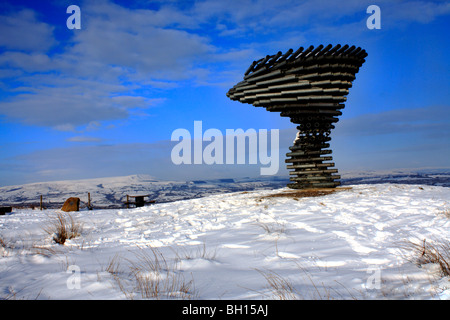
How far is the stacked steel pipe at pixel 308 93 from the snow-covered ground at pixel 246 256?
455cm

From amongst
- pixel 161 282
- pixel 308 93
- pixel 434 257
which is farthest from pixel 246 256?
pixel 308 93

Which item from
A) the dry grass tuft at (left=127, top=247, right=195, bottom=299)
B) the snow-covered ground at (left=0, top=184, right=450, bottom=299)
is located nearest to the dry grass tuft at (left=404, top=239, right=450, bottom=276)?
the snow-covered ground at (left=0, top=184, right=450, bottom=299)

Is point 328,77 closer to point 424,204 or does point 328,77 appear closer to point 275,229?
point 424,204

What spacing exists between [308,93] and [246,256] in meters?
9.02

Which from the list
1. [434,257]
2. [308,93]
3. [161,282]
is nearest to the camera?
[161,282]

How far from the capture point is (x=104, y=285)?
3000 millimetres

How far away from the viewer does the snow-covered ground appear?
2.79 meters

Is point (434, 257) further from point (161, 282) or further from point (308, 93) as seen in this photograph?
point (308, 93)

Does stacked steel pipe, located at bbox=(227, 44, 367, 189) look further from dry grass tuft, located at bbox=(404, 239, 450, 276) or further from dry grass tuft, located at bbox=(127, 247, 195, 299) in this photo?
dry grass tuft, located at bbox=(127, 247, 195, 299)

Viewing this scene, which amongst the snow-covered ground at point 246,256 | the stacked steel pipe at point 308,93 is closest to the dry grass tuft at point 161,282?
the snow-covered ground at point 246,256

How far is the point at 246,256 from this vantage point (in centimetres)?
400
